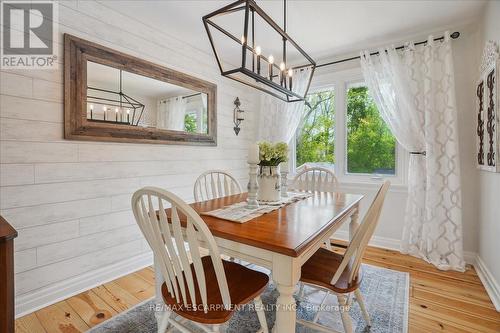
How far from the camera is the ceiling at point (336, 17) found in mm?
2115

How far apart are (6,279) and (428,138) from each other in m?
3.29

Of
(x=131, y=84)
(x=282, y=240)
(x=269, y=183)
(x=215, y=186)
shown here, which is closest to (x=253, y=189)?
(x=269, y=183)

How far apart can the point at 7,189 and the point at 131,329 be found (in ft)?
4.02

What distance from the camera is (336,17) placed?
2.31m

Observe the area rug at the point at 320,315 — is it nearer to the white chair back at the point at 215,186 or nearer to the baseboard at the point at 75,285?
the baseboard at the point at 75,285

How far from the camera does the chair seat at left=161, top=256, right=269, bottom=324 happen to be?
3.34ft

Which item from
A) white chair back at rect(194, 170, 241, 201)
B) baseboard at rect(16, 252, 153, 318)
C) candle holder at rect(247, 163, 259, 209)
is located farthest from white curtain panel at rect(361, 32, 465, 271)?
baseboard at rect(16, 252, 153, 318)

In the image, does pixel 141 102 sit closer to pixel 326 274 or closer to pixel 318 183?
pixel 318 183

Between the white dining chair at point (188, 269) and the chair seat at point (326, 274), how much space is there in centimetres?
26

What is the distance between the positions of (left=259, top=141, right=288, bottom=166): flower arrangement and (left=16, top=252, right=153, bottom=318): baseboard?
1.67 metres

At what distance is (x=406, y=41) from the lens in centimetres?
271

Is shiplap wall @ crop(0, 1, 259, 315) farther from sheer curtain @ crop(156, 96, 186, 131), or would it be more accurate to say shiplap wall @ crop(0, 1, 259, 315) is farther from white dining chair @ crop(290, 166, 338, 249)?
white dining chair @ crop(290, 166, 338, 249)

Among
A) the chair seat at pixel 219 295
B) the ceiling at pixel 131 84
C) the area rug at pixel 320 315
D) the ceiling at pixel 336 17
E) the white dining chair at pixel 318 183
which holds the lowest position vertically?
the area rug at pixel 320 315

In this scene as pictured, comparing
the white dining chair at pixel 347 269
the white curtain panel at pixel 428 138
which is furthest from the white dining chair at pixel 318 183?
the white dining chair at pixel 347 269
